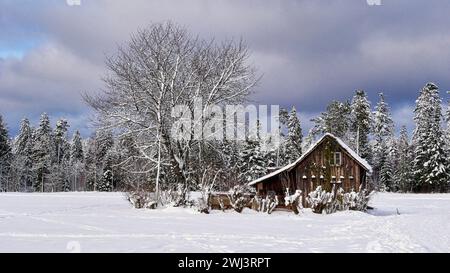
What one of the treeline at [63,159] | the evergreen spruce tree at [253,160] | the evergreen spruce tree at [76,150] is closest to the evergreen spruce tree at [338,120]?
the treeline at [63,159]

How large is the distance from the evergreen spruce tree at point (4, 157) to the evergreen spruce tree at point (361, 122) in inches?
1936

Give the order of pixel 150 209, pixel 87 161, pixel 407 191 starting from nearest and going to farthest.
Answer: pixel 150 209 < pixel 407 191 < pixel 87 161

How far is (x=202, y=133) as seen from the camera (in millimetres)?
29703

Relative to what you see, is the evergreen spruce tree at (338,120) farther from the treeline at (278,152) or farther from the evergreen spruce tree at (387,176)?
the evergreen spruce tree at (387,176)

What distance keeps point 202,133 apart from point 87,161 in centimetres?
6574

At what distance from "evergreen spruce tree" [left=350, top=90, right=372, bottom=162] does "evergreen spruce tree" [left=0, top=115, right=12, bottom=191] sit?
49.2 meters

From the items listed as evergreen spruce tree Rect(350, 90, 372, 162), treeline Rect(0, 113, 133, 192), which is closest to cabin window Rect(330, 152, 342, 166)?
evergreen spruce tree Rect(350, 90, 372, 162)

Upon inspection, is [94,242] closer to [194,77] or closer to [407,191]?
[194,77]

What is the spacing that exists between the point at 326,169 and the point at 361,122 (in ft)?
114

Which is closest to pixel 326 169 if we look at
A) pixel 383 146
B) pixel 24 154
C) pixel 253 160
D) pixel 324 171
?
pixel 324 171

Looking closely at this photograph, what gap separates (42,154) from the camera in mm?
77500
